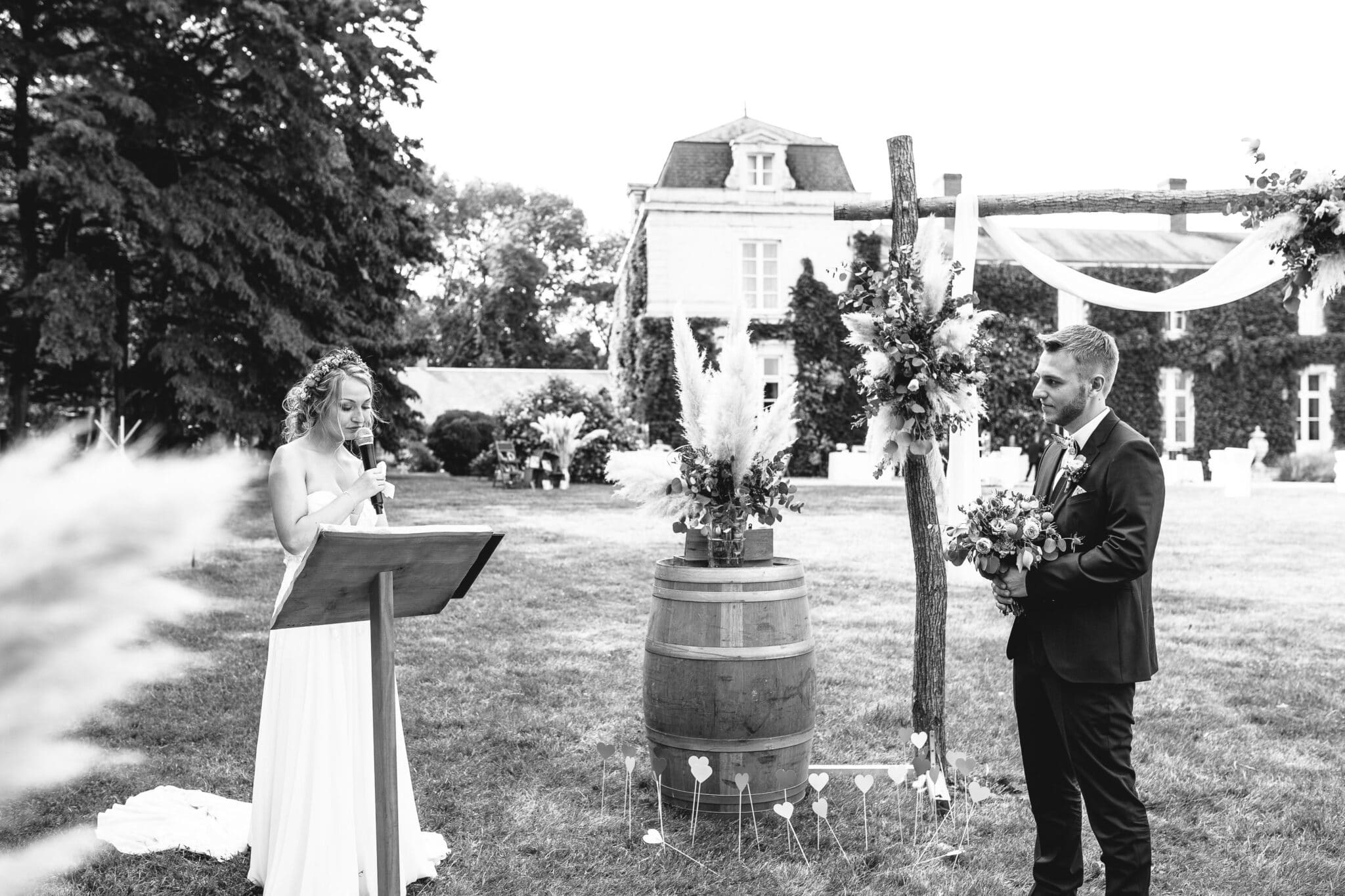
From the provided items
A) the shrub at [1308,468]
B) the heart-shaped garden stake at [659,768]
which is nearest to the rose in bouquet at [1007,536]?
the heart-shaped garden stake at [659,768]

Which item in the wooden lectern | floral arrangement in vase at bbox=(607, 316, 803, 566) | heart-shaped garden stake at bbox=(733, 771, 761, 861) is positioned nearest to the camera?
the wooden lectern

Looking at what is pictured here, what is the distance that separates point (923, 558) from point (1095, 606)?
1707 millimetres

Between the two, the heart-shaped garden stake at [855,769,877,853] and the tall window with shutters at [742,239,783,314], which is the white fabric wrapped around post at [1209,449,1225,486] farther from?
the heart-shaped garden stake at [855,769,877,853]

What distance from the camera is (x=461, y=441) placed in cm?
2916

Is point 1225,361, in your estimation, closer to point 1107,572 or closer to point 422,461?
point 422,461

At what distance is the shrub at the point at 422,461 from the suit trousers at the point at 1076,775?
28.2 meters

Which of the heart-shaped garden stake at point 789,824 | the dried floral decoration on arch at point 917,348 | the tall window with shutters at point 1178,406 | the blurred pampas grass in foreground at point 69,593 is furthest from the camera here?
the tall window with shutters at point 1178,406

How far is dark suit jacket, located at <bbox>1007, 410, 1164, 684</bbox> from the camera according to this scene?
133 inches

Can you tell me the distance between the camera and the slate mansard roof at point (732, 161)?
29.2 meters

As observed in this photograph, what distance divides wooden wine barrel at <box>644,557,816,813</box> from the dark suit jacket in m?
1.33

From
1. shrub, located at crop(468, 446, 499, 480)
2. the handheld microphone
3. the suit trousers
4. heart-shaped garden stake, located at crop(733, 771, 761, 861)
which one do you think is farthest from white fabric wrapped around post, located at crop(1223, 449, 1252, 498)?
the handheld microphone

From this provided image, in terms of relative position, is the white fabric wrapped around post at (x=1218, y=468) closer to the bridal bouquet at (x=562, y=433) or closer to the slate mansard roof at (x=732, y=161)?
the slate mansard roof at (x=732, y=161)

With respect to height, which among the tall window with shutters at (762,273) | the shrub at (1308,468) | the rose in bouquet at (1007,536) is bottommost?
the shrub at (1308,468)

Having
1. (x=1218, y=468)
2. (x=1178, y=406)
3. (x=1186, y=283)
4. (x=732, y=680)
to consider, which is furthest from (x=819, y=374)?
(x=732, y=680)
